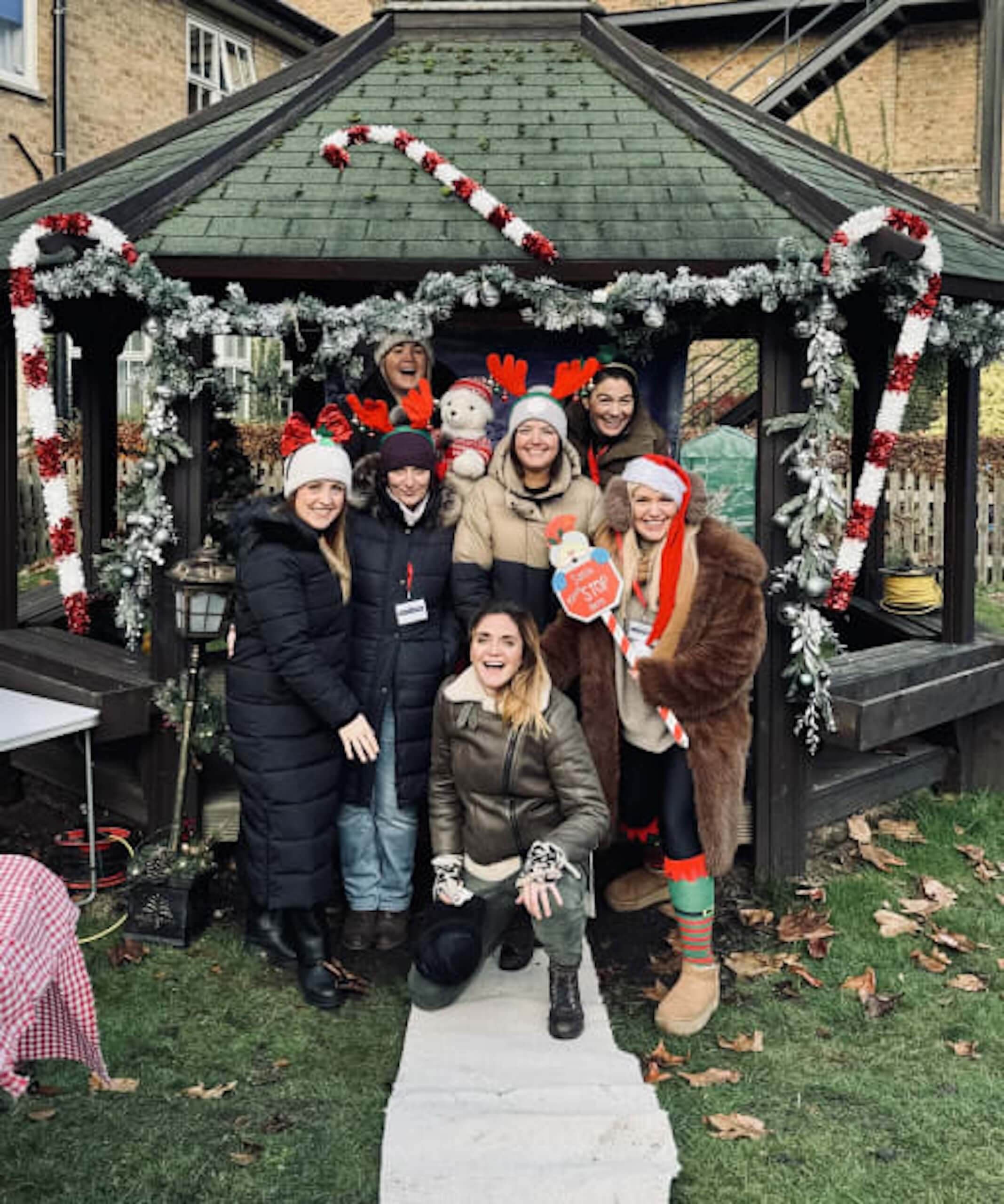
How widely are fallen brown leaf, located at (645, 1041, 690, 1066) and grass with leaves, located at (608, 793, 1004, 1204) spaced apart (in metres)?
0.03

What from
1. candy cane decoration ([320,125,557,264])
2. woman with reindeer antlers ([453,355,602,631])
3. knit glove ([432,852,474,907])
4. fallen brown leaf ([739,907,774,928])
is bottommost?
fallen brown leaf ([739,907,774,928])

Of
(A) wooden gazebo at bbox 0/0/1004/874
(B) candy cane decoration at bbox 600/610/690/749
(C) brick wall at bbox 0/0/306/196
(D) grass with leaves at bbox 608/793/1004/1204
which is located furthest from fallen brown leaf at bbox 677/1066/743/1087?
(C) brick wall at bbox 0/0/306/196

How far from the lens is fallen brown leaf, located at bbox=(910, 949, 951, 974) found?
4988mm

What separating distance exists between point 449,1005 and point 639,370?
4291mm

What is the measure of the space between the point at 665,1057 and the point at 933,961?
143 centimetres

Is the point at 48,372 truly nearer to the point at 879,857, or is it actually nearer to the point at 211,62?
the point at 879,857

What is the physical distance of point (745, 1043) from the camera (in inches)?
171

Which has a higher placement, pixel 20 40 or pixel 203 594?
pixel 20 40

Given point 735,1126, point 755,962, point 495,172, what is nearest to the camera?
point 735,1126

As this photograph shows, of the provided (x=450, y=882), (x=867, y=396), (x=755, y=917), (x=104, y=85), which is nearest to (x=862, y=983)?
(x=755, y=917)

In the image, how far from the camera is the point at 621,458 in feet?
17.9

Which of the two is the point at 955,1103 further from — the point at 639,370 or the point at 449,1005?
the point at 639,370

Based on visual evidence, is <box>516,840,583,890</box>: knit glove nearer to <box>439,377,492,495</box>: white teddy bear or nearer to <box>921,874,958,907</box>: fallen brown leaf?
<box>439,377,492,495</box>: white teddy bear

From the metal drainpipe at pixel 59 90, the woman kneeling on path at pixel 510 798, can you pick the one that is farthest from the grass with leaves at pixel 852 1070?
the metal drainpipe at pixel 59 90
